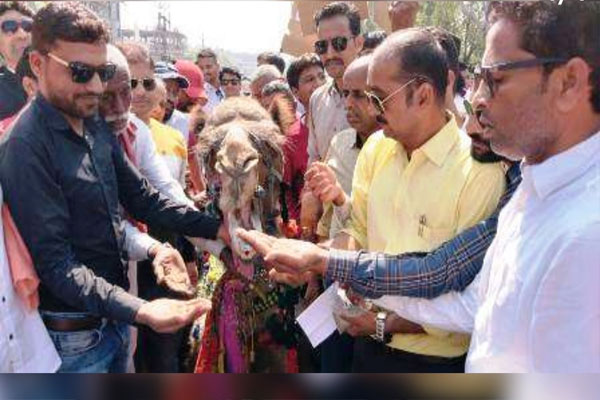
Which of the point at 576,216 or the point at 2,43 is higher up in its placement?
the point at 2,43

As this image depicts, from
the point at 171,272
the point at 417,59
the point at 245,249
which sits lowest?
the point at 171,272

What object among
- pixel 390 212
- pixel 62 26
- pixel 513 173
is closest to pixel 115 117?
pixel 62 26

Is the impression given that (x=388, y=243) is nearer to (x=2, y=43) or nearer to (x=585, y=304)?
(x=585, y=304)

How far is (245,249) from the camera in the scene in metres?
2.30

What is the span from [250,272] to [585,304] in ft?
4.35

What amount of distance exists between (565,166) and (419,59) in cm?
91

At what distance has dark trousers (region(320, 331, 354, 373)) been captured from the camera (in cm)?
291

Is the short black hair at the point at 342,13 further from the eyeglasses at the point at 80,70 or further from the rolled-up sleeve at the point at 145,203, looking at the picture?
the eyeglasses at the point at 80,70

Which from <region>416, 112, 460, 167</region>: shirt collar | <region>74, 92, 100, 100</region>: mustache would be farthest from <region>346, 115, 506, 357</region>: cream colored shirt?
<region>74, 92, 100, 100</region>: mustache

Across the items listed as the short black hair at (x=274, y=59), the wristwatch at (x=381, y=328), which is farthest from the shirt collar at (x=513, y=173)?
the short black hair at (x=274, y=59)

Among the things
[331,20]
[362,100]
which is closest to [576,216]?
[362,100]

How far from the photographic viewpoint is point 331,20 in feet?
13.9

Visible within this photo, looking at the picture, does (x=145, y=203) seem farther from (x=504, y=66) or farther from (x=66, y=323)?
(x=504, y=66)

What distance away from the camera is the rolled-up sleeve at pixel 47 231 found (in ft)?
6.98
